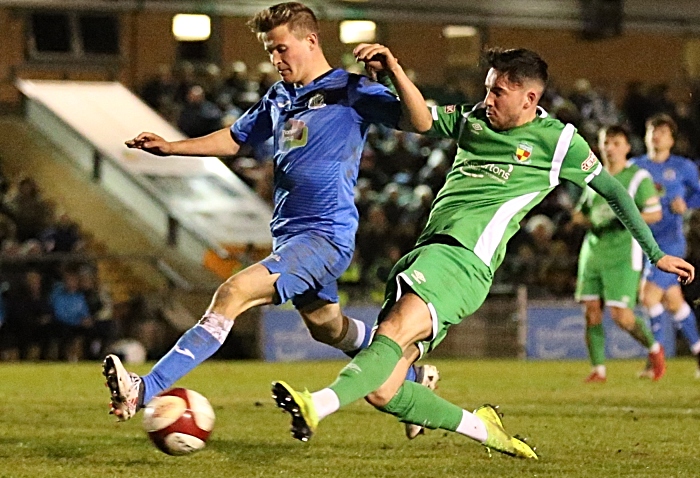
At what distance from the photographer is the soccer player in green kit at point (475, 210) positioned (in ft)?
20.6

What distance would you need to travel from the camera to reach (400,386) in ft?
20.7

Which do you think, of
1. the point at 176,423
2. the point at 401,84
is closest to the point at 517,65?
the point at 401,84

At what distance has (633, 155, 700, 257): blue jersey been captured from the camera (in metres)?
14.0

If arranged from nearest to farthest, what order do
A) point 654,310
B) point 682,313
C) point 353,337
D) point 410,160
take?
point 353,337 < point 654,310 < point 682,313 < point 410,160

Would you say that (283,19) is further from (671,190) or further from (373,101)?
(671,190)

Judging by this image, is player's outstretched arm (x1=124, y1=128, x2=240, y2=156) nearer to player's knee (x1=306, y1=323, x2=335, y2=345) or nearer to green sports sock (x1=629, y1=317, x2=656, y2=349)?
player's knee (x1=306, y1=323, x2=335, y2=345)

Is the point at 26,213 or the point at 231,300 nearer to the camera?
the point at 231,300

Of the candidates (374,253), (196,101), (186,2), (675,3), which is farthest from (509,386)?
(675,3)

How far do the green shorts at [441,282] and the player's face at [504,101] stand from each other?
68 centimetres

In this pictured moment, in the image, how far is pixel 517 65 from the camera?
6.62 metres

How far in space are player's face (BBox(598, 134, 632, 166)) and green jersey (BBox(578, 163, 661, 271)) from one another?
0.52 feet

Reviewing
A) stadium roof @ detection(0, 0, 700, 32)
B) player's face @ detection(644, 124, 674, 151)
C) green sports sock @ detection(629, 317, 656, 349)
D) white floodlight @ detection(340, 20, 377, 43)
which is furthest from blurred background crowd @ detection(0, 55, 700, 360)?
green sports sock @ detection(629, 317, 656, 349)

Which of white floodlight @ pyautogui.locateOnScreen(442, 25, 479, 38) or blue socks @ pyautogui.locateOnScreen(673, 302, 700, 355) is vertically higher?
white floodlight @ pyautogui.locateOnScreen(442, 25, 479, 38)

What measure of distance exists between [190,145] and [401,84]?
4.66ft
